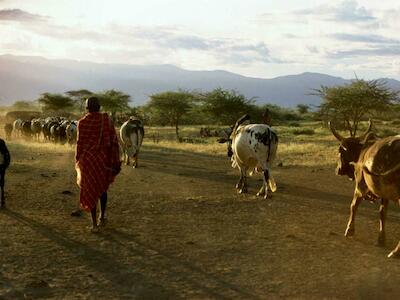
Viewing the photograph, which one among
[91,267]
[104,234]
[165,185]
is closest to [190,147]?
[165,185]

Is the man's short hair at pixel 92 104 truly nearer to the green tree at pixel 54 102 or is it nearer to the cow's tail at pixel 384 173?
the cow's tail at pixel 384 173

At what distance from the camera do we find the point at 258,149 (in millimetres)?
12289

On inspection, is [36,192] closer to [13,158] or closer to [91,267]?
[91,267]

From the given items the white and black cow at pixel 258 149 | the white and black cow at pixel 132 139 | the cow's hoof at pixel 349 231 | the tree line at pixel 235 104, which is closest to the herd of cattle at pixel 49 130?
the white and black cow at pixel 132 139

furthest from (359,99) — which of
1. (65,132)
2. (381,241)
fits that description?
(381,241)

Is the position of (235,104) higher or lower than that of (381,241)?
higher

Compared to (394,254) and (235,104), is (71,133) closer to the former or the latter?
(235,104)

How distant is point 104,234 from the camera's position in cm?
840

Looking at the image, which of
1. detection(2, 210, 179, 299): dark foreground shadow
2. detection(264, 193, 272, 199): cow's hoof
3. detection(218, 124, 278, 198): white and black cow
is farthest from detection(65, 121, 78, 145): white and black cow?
detection(2, 210, 179, 299): dark foreground shadow

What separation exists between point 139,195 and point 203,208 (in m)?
2.21

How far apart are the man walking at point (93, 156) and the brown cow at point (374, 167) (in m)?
3.94

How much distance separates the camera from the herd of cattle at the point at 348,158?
288 inches

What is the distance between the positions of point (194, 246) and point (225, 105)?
110 feet

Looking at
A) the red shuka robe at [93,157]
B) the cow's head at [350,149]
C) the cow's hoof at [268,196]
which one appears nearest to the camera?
the red shuka robe at [93,157]
